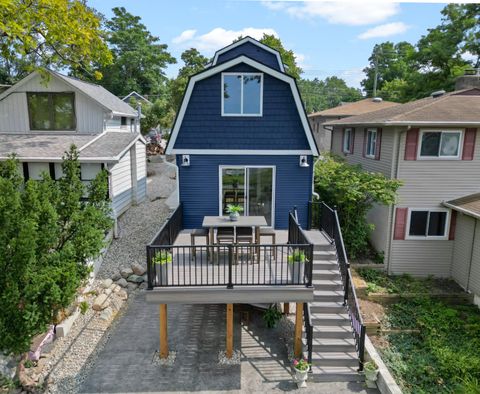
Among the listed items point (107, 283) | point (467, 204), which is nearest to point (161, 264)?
point (107, 283)

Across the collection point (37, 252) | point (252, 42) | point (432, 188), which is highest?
point (252, 42)

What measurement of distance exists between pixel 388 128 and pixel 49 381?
12.3 meters

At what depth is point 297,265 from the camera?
727cm

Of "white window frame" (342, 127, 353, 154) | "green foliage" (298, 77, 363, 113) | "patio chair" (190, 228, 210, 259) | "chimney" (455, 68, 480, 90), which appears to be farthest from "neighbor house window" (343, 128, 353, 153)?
"green foliage" (298, 77, 363, 113)

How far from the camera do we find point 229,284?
7.23 metres

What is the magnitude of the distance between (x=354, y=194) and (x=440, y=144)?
332 centimetres

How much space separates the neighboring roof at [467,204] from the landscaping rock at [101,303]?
1125 cm

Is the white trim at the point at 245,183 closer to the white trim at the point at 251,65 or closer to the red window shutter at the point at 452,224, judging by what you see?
the white trim at the point at 251,65

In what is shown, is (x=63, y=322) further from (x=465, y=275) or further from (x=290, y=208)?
(x=465, y=275)

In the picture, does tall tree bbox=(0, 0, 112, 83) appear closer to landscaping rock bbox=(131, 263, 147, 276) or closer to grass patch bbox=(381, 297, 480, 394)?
landscaping rock bbox=(131, 263, 147, 276)

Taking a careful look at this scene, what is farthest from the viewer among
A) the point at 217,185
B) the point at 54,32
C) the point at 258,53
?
the point at 54,32

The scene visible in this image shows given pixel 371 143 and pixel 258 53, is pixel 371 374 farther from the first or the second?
pixel 258 53

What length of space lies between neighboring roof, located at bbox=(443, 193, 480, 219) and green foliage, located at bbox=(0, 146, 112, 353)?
35.2 feet

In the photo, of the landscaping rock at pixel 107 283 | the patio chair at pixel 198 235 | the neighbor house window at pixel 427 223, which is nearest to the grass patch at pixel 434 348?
the neighbor house window at pixel 427 223
